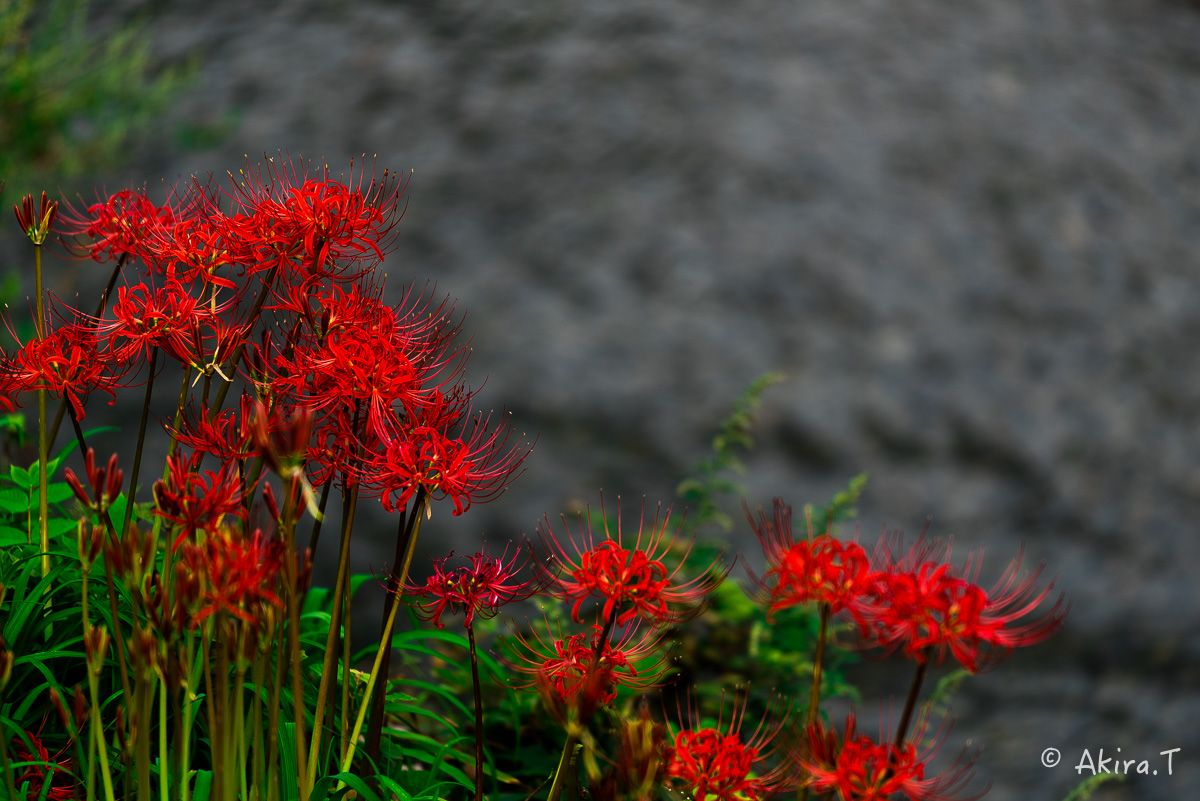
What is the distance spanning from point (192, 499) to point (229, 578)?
122 mm

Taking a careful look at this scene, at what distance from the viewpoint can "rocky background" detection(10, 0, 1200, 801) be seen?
3031 millimetres

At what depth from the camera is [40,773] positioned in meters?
1.09

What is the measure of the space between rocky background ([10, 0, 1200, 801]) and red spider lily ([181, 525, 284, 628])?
2053mm

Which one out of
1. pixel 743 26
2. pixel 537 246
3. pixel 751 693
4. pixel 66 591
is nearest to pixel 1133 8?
pixel 743 26

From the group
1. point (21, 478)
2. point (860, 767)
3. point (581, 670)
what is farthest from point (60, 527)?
point (860, 767)

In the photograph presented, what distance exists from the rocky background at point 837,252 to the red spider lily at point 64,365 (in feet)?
5.88

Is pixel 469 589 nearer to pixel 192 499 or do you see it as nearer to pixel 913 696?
pixel 192 499

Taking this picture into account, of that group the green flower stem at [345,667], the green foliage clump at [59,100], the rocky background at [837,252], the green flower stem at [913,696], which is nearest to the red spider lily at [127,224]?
the green flower stem at [345,667]

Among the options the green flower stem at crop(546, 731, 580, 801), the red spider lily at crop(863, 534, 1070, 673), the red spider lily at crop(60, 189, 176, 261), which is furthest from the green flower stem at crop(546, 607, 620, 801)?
the red spider lily at crop(60, 189, 176, 261)

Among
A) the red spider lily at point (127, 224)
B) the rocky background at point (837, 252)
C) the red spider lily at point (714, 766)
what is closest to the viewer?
the red spider lily at point (714, 766)

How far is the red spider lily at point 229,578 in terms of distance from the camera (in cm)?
71

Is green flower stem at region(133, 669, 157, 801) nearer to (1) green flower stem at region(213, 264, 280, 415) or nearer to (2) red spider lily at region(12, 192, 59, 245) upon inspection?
(1) green flower stem at region(213, 264, 280, 415)

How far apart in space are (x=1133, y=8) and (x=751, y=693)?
4773mm

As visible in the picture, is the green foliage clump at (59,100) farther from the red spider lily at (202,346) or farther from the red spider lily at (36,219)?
the red spider lily at (202,346)
